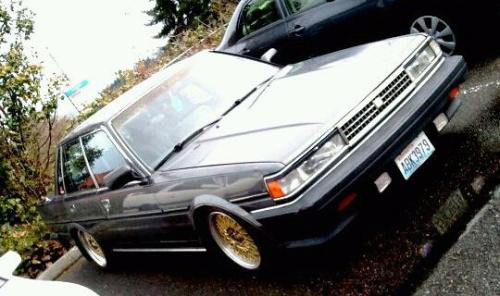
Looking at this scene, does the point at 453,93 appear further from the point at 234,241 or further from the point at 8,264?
the point at 8,264

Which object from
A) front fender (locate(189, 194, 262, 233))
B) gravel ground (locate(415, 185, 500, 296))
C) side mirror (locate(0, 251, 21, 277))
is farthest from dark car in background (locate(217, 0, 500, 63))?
side mirror (locate(0, 251, 21, 277))

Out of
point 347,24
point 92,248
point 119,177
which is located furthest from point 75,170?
point 347,24

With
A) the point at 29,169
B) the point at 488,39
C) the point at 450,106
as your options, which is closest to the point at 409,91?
the point at 450,106

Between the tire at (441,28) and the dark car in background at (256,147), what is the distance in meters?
1.56

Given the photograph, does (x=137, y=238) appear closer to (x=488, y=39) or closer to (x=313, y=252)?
(x=313, y=252)

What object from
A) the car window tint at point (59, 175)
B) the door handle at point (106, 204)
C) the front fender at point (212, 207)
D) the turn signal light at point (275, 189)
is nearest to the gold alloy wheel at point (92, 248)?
the car window tint at point (59, 175)

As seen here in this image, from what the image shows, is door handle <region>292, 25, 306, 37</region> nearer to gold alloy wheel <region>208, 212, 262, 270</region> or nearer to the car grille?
the car grille

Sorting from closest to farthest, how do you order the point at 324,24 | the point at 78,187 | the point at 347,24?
the point at 78,187, the point at 347,24, the point at 324,24

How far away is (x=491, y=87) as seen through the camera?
14.8 ft

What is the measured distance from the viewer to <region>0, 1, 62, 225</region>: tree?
23.8 ft

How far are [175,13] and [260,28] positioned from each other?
24875 mm

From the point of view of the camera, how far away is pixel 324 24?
222 inches

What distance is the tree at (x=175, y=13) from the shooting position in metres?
28.4

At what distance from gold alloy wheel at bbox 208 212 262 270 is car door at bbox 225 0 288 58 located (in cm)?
349
